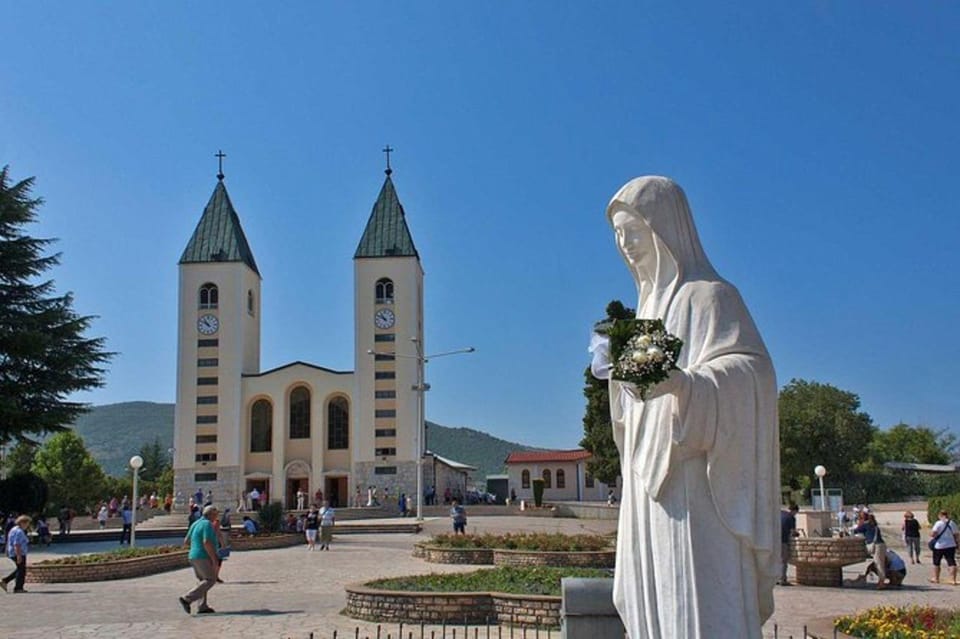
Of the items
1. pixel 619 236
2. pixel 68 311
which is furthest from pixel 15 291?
pixel 619 236

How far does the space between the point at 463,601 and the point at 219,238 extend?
62697 millimetres

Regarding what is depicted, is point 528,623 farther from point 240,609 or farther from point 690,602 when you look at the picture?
point 690,602

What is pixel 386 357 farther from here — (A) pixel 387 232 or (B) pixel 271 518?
(B) pixel 271 518

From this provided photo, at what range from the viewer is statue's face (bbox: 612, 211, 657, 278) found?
4691 millimetres

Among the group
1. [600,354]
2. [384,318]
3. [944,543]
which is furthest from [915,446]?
[600,354]

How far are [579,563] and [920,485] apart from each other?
1372 inches

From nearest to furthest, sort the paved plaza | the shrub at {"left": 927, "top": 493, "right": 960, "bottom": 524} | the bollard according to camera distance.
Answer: the bollard, the paved plaza, the shrub at {"left": 927, "top": 493, "right": 960, "bottom": 524}

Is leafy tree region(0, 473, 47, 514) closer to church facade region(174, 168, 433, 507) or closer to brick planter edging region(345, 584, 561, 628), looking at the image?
brick planter edging region(345, 584, 561, 628)

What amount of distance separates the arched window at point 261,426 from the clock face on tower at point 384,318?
10.2 meters

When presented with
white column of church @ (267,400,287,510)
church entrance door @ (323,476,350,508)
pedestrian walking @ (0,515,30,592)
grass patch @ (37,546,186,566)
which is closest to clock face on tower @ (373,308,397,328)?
white column of church @ (267,400,287,510)

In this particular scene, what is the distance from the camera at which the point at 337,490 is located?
67.9m

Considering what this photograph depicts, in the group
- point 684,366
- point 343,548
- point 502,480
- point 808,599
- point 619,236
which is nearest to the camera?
point 684,366

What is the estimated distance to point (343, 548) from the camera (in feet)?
101

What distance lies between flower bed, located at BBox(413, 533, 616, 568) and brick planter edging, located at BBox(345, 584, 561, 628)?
6.34 m
